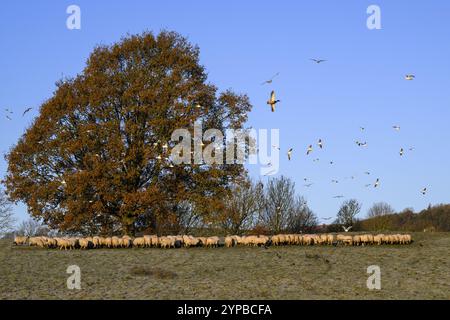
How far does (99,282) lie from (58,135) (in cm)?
2207

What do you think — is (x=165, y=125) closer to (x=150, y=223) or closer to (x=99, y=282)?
(x=150, y=223)

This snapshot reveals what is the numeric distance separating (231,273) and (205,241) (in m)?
9.52

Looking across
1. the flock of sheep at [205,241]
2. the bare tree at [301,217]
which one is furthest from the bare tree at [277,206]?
the flock of sheep at [205,241]

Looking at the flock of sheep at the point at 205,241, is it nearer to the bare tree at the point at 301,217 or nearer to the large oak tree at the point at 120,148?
the large oak tree at the point at 120,148

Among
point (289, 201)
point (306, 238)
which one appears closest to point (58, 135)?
point (306, 238)

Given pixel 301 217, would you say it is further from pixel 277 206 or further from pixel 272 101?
pixel 272 101

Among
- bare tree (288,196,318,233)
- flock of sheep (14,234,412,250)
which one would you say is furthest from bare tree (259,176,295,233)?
flock of sheep (14,234,412,250)

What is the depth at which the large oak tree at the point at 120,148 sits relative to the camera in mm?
48375

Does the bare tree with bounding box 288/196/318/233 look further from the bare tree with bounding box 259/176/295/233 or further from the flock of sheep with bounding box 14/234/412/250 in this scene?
the flock of sheep with bounding box 14/234/412/250

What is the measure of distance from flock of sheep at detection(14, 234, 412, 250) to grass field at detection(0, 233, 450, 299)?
124 centimetres

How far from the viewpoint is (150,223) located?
170ft

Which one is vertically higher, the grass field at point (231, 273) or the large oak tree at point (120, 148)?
the large oak tree at point (120, 148)

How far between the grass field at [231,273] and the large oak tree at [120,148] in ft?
27.6
